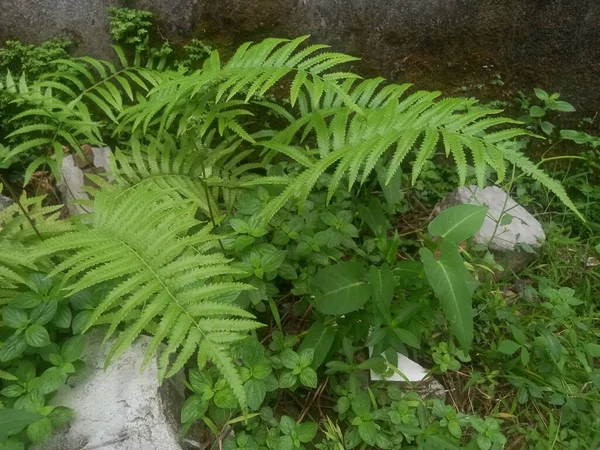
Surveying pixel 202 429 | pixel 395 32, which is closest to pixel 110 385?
pixel 202 429

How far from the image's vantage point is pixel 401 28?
3.13 meters

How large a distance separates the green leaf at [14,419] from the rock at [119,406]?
0.34m

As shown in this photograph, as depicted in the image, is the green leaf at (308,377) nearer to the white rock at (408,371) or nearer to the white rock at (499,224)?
the white rock at (408,371)

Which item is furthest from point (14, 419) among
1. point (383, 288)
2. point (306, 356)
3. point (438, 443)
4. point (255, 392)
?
point (438, 443)

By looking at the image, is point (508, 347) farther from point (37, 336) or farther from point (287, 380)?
point (37, 336)

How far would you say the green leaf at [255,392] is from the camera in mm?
2096

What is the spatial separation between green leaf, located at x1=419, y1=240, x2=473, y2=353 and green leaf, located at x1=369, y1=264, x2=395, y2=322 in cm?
19

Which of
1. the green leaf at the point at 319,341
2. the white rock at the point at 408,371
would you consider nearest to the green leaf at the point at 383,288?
the green leaf at the point at 319,341

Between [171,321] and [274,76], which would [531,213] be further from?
[171,321]

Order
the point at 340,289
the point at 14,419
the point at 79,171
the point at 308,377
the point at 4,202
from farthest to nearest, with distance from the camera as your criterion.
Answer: the point at 79,171
the point at 4,202
the point at 340,289
the point at 308,377
the point at 14,419

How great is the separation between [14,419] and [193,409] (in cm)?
67

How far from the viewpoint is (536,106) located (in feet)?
10.8

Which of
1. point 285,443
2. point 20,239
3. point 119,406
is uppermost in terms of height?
point 20,239

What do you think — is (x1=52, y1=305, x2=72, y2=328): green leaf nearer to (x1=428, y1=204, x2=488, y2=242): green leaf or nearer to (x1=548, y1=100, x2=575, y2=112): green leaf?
(x1=428, y1=204, x2=488, y2=242): green leaf
